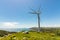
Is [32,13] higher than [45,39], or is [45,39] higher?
[32,13]

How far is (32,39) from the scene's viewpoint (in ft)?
66.4

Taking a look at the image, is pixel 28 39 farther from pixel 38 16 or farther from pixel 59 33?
pixel 38 16

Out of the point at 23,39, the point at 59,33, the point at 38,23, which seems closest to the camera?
the point at 23,39

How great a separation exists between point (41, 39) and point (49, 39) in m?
1.51

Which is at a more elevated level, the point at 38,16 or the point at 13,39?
the point at 38,16

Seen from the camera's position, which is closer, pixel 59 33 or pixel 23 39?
pixel 23 39

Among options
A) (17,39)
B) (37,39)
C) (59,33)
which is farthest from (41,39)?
(59,33)

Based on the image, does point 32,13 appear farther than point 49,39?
Yes

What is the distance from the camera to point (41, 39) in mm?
20312

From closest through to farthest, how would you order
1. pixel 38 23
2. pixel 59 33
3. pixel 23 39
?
pixel 23 39 → pixel 59 33 → pixel 38 23

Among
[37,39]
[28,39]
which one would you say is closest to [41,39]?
[37,39]

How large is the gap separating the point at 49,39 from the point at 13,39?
6.36 metres

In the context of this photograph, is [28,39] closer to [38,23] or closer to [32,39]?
[32,39]

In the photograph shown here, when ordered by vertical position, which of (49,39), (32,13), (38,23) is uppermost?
(32,13)
